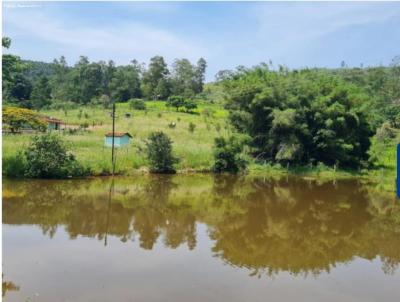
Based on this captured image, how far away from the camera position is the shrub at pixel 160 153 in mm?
17312

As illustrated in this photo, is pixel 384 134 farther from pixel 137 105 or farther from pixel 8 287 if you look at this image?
pixel 8 287

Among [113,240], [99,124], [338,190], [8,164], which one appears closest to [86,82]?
[99,124]

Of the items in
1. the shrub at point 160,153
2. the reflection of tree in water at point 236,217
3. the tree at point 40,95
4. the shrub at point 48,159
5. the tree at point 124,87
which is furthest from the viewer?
the tree at point 124,87

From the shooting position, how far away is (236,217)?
461 inches

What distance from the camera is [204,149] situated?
20406 millimetres

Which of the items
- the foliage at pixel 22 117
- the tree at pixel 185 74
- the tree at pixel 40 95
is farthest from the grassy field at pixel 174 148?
the tree at pixel 185 74

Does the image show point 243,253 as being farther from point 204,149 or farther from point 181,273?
point 204,149

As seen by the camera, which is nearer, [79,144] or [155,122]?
[79,144]

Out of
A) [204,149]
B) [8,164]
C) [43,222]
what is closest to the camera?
[43,222]

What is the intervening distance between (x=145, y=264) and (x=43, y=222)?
3844 millimetres

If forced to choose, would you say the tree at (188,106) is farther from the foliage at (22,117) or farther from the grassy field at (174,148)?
the foliage at (22,117)

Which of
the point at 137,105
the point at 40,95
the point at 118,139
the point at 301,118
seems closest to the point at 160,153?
the point at 118,139

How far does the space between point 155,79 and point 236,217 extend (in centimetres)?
3760

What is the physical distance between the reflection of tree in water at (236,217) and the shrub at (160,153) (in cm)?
131
